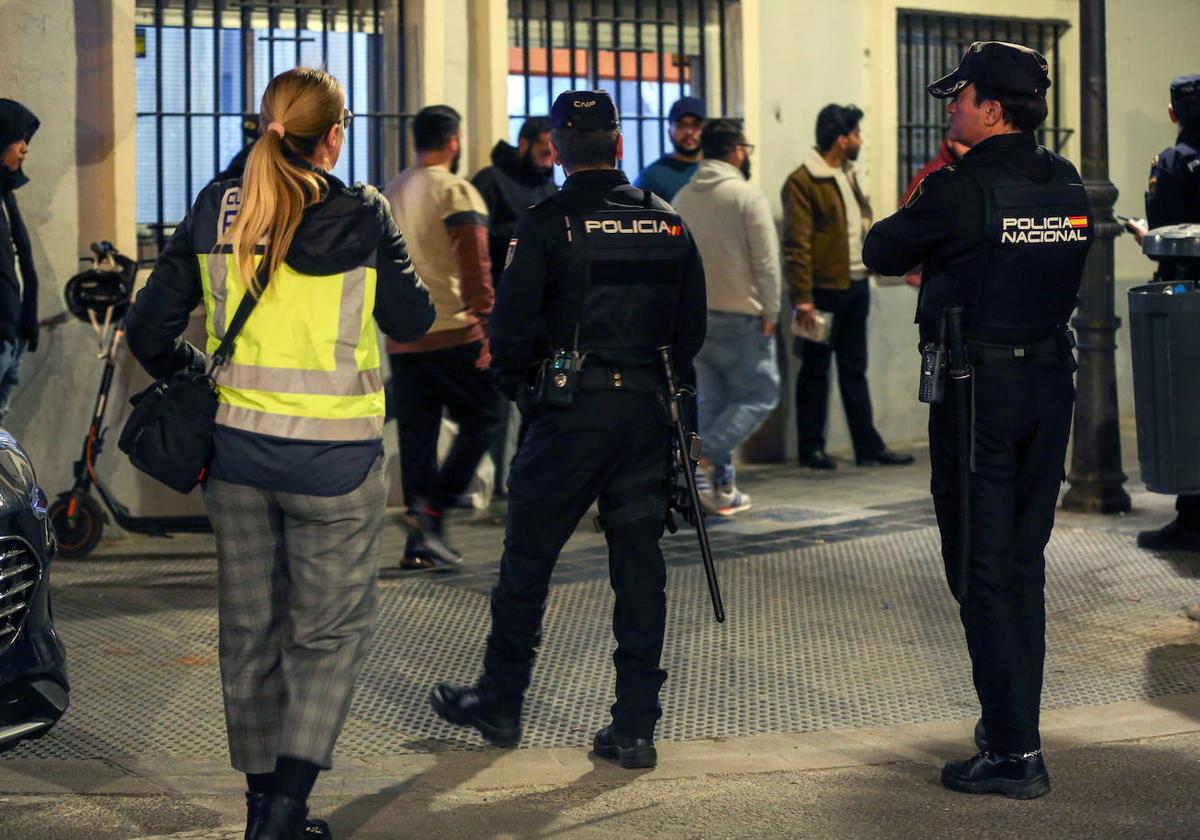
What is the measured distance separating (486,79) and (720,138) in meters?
1.71

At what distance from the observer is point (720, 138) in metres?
9.09

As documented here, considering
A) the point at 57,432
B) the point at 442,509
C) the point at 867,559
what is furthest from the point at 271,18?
the point at 867,559

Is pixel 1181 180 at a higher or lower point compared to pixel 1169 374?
higher

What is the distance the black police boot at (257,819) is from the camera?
4.33 meters

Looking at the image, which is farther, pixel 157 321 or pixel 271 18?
pixel 271 18

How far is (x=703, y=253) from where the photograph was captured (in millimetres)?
9188

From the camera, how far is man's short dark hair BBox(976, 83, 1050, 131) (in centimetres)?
482

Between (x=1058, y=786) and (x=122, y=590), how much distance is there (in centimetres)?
425

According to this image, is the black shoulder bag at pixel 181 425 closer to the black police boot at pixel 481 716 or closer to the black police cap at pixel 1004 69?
the black police boot at pixel 481 716

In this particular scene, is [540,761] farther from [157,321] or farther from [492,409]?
[492,409]

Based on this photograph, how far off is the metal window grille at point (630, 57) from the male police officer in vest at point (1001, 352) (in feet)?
19.4

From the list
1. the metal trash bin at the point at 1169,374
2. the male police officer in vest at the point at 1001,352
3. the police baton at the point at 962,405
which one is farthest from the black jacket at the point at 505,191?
the police baton at the point at 962,405

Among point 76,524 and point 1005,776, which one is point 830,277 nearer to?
point 76,524

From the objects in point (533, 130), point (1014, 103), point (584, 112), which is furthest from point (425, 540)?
point (1014, 103)
